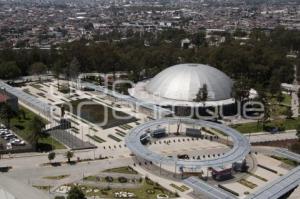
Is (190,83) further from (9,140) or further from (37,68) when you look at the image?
(37,68)

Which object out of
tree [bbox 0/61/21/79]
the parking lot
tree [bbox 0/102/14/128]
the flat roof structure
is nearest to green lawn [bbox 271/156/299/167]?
the flat roof structure

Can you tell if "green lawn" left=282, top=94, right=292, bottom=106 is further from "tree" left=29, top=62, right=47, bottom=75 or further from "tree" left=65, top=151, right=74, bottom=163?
"tree" left=29, top=62, right=47, bottom=75

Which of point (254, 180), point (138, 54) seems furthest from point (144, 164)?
point (138, 54)

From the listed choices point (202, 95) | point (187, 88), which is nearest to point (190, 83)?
point (187, 88)

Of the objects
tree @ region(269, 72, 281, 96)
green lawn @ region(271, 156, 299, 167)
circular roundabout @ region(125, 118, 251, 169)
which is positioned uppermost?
tree @ region(269, 72, 281, 96)

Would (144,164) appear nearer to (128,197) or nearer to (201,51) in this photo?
(128,197)

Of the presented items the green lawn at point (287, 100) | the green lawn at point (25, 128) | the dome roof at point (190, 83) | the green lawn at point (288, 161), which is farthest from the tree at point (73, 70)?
the green lawn at point (288, 161)

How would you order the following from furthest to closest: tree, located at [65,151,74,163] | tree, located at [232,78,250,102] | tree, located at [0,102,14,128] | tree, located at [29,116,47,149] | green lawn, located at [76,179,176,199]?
tree, located at [232,78,250,102] < tree, located at [0,102,14,128] < tree, located at [29,116,47,149] < tree, located at [65,151,74,163] < green lawn, located at [76,179,176,199]
